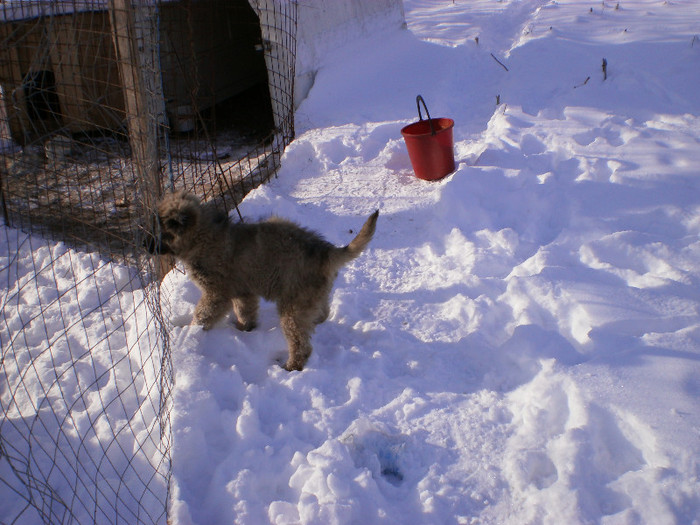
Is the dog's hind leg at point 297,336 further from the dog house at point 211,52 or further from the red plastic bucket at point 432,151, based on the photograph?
the dog house at point 211,52

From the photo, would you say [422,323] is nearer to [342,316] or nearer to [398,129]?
Result: [342,316]

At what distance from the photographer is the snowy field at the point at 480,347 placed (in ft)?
9.76

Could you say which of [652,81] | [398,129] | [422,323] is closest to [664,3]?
[652,81]

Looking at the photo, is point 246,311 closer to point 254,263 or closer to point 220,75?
point 254,263

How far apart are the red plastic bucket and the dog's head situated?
3.13m

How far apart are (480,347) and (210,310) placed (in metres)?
2.07

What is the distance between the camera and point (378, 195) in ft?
21.8

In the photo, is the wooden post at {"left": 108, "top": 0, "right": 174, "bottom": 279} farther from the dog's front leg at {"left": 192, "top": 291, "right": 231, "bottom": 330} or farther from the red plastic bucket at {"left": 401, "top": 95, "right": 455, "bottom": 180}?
the red plastic bucket at {"left": 401, "top": 95, "right": 455, "bottom": 180}

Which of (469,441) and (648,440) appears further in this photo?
(469,441)

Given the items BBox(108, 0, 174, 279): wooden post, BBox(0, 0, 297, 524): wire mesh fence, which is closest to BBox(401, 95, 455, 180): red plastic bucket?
BBox(0, 0, 297, 524): wire mesh fence

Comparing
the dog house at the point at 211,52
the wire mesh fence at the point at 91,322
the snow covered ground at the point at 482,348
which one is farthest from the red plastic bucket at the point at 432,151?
the dog house at the point at 211,52

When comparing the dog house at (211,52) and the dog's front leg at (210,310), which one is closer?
the dog's front leg at (210,310)

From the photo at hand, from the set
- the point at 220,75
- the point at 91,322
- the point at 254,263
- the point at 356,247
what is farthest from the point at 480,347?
the point at 220,75

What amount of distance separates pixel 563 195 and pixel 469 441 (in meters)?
3.40
